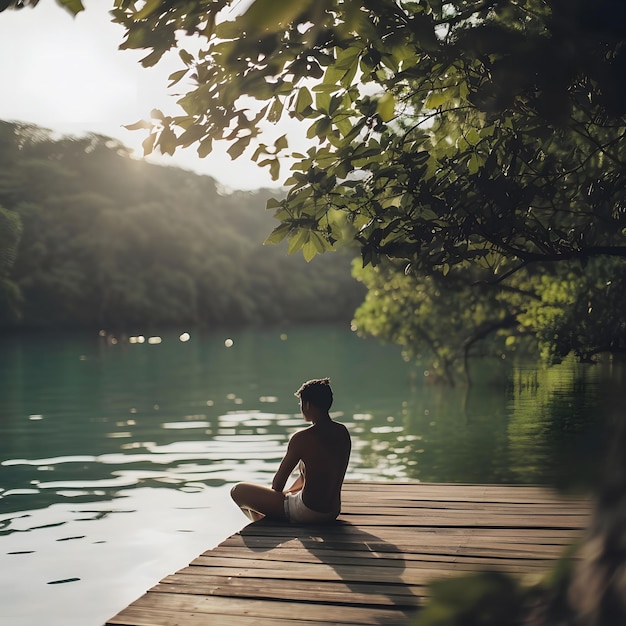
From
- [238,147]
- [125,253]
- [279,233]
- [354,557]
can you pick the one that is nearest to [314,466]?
[354,557]

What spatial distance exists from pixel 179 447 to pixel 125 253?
47725 millimetres

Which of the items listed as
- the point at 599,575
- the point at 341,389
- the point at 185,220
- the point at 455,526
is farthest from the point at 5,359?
the point at 599,575

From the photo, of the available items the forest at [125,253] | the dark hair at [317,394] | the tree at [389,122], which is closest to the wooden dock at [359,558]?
the dark hair at [317,394]

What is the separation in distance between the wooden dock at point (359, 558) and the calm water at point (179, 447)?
0.81 metres

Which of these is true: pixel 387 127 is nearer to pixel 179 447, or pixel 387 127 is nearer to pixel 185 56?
pixel 185 56

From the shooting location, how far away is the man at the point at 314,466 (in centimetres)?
711

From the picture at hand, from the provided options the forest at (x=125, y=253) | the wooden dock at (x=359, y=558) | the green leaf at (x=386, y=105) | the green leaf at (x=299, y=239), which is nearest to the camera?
the green leaf at (x=386, y=105)

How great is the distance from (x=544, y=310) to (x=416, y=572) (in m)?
6.61

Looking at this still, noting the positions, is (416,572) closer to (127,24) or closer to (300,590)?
(300,590)

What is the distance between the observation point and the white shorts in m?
7.12

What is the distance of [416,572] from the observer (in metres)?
5.64

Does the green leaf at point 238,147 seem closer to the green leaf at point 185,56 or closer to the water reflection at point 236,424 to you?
the green leaf at point 185,56

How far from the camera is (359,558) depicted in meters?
6.03

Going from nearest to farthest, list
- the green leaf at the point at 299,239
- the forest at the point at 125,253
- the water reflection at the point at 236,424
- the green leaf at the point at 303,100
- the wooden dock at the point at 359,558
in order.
Result: the green leaf at the point at 303,100 < the wooden dock at the point at 359,558 < the green leaf at the point at 299,239 < the water reflection at the point at 236,424 < the forest at the point at 125,253
